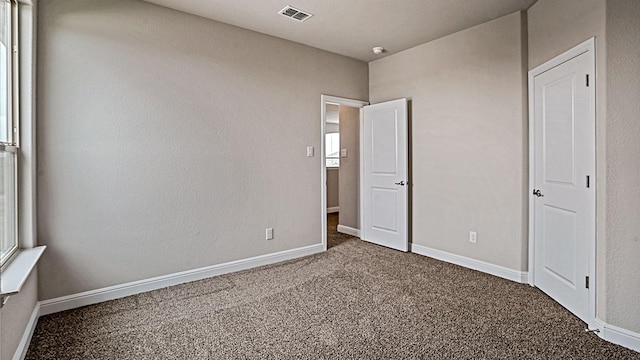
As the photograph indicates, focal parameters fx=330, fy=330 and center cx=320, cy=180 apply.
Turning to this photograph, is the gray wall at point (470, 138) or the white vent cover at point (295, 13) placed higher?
the white vent cover at point (295, 13)

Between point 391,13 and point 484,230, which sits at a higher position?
point 391,13

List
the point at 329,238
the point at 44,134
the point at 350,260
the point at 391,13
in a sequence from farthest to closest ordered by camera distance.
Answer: the point at 329,238, the point at 350,260, the point at 391,13, the point at 44,134

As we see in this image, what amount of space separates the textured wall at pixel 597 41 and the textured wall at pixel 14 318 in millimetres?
3538

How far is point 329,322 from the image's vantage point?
2.39 meters

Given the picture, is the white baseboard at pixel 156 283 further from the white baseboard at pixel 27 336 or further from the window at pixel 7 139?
the window at pixel 7 139

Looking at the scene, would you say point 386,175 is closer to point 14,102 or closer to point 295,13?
point 295,13

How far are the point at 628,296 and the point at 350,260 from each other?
242 centimetres

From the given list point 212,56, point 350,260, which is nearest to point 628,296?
point 350,260

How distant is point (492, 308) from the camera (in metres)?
2.61

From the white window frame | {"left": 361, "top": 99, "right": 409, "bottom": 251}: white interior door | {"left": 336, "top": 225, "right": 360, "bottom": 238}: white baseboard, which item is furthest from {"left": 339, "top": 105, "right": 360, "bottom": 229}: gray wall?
the white window frame

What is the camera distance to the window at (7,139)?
206 centimetres

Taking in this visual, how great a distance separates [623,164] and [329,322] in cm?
220

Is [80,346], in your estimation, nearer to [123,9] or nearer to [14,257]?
[14,257]

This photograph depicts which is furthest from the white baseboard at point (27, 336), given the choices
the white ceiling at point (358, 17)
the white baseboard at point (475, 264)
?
the white baseboard at point (475, 264)
